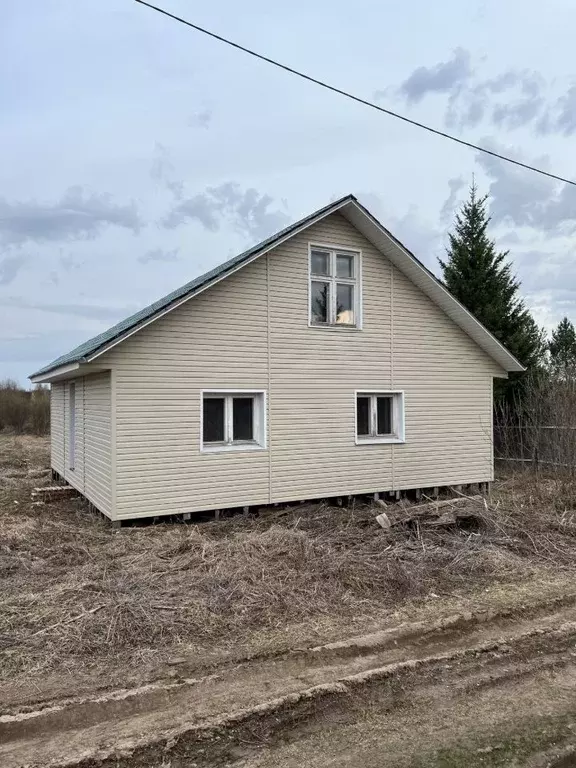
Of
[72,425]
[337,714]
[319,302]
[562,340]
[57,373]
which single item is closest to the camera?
[337,714]

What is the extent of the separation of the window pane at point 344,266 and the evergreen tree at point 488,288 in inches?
345

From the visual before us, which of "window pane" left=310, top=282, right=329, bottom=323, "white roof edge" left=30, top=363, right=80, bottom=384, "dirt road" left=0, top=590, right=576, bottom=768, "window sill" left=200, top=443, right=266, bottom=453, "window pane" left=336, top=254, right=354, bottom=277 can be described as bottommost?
"dirt road" left=0, top=590, right=576, bottom=768

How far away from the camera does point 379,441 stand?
1234cm

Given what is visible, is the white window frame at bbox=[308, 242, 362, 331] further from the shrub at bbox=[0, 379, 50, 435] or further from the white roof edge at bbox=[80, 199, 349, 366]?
the shrub at bbox=[0, 379, 50, 435]

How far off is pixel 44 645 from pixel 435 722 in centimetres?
324

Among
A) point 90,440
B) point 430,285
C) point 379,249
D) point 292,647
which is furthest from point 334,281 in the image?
point 292,647

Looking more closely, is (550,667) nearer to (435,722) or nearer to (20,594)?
(435,722)

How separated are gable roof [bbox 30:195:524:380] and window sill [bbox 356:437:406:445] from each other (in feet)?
9.83

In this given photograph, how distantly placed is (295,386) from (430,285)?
12.1ft

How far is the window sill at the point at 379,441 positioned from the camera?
12.2 m

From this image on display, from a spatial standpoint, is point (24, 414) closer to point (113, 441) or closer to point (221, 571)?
point (113, 441)

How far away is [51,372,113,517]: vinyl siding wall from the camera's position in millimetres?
10086

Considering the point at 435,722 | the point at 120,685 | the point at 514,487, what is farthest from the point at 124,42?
the point at 514,487

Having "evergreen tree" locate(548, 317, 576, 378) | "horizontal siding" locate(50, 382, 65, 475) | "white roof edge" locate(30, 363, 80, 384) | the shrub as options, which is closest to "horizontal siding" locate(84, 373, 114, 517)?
"white roof edge" locate(30, 363, 80, 384)
